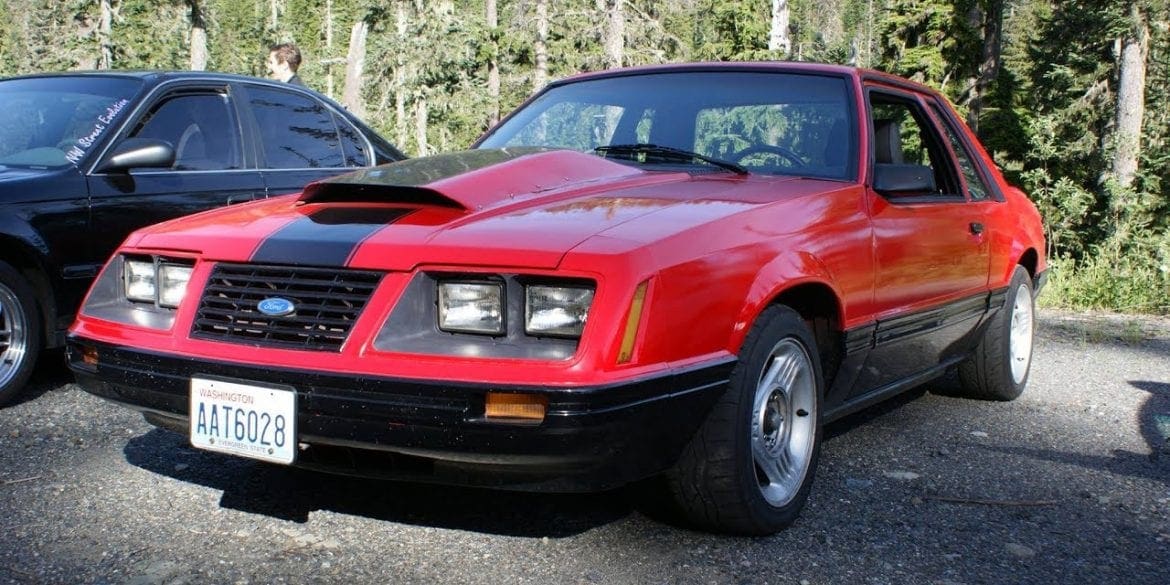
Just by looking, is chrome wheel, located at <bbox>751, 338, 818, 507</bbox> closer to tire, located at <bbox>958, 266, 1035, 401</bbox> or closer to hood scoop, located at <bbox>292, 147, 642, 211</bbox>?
hood scoop, located at <bbox>292, 147, 642, 211</bbox>

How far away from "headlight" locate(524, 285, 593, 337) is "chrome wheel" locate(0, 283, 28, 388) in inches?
126

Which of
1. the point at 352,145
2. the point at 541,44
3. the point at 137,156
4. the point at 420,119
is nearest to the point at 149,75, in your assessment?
the point at 137,156

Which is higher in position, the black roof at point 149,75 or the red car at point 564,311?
the black roof at point 149,75

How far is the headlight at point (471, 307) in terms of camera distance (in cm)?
270

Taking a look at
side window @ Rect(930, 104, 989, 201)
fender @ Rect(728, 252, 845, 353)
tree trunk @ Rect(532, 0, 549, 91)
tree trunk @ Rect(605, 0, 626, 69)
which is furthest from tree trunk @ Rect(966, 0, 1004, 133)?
fender @ Rect(728, 252, 845, 353)

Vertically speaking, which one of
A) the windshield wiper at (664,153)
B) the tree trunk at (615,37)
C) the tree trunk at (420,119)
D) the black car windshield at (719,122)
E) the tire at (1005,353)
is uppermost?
the tree trunk at (615,37)

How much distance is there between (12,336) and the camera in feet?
15.8

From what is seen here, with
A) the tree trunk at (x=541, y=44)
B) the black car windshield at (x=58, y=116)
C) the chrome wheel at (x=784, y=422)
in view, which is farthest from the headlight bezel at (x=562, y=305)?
the tree trunk at (x=541, y=44)

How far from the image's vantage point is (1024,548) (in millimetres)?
3271

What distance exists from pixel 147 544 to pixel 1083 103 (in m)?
24.1

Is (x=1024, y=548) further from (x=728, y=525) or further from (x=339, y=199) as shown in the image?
(x=339, y=199)

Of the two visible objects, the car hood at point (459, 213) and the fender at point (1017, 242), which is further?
the fender at point (1017, 242)

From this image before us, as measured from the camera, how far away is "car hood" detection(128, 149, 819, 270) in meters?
2.80

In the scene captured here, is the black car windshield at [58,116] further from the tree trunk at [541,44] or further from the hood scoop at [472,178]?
the tree trunk at [541,44]
